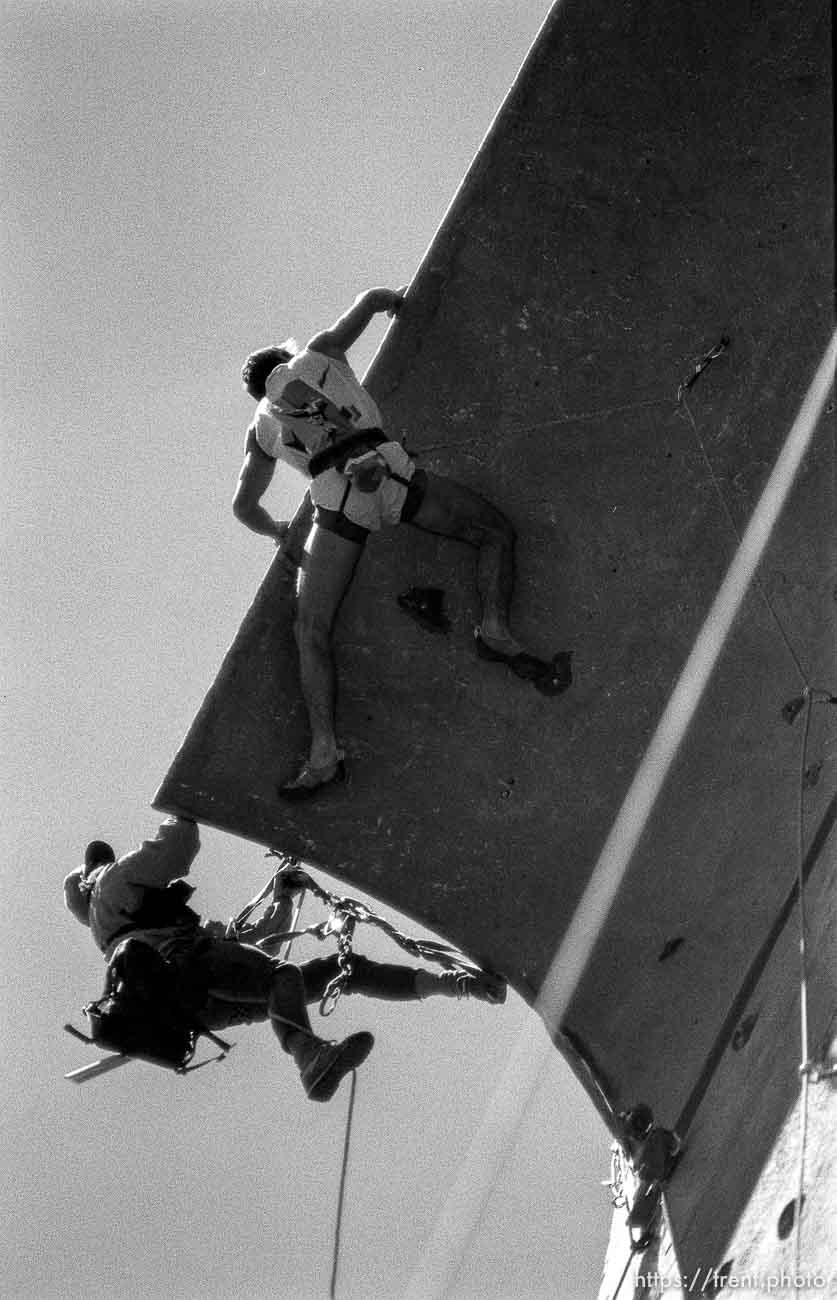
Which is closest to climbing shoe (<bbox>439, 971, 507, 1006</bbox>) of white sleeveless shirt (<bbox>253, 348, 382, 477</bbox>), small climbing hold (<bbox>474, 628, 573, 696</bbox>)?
small climbing hold (<bbox>474, 628, 573, 696</bbox>)

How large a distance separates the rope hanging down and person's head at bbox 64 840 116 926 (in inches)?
28.6

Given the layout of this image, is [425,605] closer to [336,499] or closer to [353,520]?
[353,520]

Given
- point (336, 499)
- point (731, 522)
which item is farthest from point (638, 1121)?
point (336, 499)

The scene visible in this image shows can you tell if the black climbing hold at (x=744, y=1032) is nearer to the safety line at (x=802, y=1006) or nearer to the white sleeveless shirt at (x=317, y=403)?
the safety line at (x=802, y=1006)

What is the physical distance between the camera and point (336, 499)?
28.0ft

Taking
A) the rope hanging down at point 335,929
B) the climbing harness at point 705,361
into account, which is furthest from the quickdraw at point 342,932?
the climbing harness at point 705,361

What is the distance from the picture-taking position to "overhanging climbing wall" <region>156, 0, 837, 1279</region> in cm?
865

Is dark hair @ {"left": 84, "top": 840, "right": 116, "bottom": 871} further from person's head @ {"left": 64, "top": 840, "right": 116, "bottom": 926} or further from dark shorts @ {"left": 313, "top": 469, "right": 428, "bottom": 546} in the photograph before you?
dark shorts @ {"left": 313, "top": 469, "right": 428, "bottom": 546}

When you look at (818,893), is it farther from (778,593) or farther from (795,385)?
(795,385)

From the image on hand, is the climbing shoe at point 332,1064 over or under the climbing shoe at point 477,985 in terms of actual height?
under

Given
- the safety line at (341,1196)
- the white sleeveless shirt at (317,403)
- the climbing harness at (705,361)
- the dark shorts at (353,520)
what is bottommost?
the safety line at (341,1196)

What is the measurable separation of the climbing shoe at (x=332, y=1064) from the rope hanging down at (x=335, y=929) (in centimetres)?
94

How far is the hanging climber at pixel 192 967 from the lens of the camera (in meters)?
8.99

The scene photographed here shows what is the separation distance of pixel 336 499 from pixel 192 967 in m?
2.31
